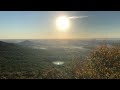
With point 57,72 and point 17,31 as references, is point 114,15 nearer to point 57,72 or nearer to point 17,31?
point 57,72

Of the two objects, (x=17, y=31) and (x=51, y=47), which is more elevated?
(x=17, y=31)
